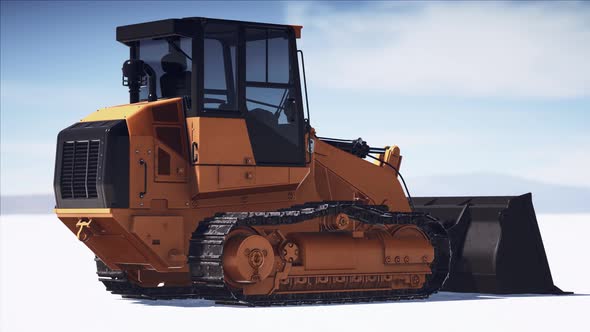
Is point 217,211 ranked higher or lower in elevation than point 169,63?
lower

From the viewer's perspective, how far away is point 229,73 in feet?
71.0

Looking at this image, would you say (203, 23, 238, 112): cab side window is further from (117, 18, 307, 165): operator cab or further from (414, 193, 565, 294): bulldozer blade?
(414, 193, 565, 294): bulldozer blade

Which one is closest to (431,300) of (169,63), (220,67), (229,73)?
(229,73)

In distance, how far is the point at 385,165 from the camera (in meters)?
25.1

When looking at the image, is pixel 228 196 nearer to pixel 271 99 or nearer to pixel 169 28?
pixel 271 99

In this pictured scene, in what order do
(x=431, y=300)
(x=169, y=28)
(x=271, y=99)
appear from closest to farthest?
1. (x=169, y=28)
2. (x=271, y=99)
3. (x=431, y=300)

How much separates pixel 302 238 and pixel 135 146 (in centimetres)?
335

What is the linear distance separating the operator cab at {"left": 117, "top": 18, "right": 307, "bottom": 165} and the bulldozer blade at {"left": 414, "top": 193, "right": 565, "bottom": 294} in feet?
13.4

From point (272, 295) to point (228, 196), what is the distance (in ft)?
6.37

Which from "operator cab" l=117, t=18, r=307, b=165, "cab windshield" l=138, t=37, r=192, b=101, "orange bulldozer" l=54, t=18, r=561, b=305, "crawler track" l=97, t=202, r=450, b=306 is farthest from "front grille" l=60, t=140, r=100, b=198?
"crawler track" l=97, t=202, r=450, b=306

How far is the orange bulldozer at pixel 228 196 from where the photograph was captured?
824 inches

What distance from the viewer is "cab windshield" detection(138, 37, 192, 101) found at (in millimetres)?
21688

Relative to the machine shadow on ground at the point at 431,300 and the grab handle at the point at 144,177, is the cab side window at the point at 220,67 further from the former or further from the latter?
the machine shadow on ground at the point at 431,300

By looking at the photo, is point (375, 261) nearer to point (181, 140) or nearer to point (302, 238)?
point (302, 238)
